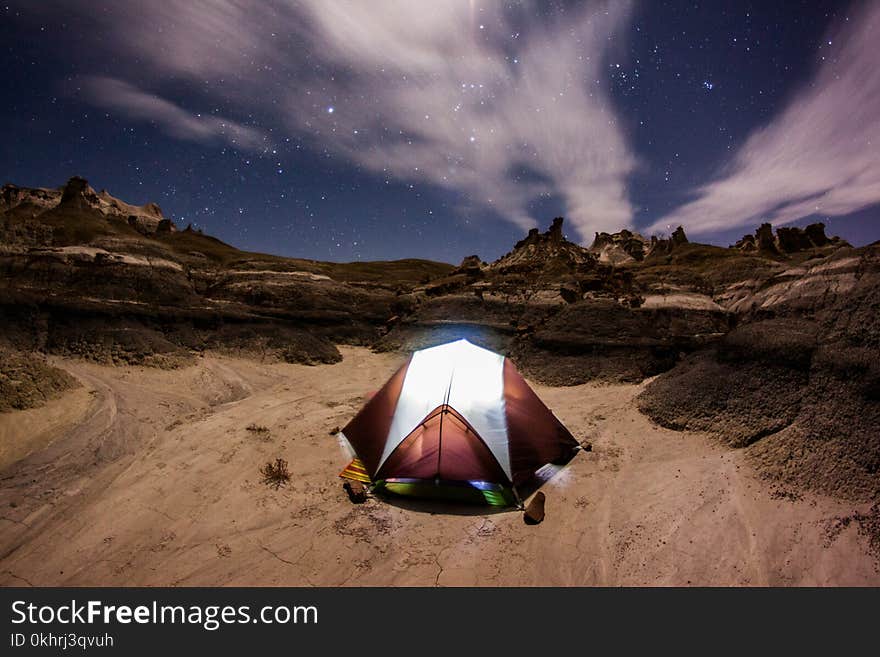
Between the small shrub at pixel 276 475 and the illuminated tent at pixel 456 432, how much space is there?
127 cm

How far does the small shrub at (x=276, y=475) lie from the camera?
22.3ft

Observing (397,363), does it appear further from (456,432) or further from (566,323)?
(456,432)

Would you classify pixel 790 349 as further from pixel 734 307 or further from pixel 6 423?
pixel 6 423

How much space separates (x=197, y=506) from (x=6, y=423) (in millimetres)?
6097

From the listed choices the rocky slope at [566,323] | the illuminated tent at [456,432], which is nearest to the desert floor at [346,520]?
A: the illuminated tent at [456,432]

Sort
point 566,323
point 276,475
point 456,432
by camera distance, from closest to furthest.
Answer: point 456,432
point 276,475
point 566,323

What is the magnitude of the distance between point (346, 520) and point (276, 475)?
2.06m

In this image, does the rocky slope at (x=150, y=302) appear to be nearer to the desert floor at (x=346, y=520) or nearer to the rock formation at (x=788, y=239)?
the desert floor at (x=346, y=520)

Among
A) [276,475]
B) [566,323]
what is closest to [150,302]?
[276,475]

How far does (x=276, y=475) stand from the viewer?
690 cm

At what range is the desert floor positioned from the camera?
464cm

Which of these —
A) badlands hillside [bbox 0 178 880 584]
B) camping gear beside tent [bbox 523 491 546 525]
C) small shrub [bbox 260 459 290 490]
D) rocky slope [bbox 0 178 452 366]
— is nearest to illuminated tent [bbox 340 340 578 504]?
camping gear beside tent [bbox 523 491 546 525]

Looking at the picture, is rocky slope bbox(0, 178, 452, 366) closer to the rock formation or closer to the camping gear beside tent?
the camping gear beside tent
